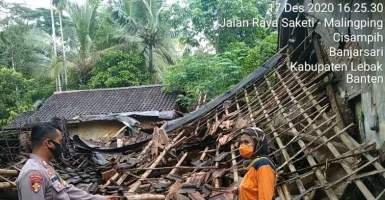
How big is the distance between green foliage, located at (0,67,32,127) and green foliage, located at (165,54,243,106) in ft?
28.6

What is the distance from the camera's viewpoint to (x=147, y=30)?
1934 centimetres

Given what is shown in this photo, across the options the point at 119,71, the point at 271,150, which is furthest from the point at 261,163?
the point at 119,71

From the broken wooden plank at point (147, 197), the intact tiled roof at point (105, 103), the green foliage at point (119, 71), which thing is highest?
the green foliage at point (119, 71)

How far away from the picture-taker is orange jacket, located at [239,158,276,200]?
2.60m

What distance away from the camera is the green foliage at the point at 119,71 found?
19.8m

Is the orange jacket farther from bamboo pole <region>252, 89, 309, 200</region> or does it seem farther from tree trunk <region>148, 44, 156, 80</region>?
tree trunk <region>148, 44, 156, 80</region>

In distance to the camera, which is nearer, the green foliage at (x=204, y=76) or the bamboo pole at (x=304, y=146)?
the bamboo pole at (x=304, y=146)

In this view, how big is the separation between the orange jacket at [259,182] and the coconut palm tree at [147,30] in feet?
56.0

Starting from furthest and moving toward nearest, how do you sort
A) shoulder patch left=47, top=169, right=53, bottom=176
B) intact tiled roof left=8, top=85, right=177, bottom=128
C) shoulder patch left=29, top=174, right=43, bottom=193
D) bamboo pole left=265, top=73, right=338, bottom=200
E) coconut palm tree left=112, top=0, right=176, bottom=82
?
coconut palm tree left=112, top=0, right=176, bottom=82, intact tiled roof left=8, top=85, right=177, bottom=128, bamboo pole left=265, top=73, right=338, bottom=200, shoulder patch left=47, top=169, right=53, bottom=176, shoulder patch left=29, top=174, right=43, bottom=193

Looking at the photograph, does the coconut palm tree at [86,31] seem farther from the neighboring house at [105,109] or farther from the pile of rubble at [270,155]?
the pile of rubble at [270,155]

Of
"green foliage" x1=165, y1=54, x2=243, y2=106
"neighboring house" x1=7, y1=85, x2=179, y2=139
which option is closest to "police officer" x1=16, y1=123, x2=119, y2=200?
"green foliage" x1=165, y1=54, x2=243, y2=106

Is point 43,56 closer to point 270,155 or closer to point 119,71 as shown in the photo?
point 119,71

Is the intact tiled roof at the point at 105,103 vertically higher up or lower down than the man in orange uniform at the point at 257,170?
higher up

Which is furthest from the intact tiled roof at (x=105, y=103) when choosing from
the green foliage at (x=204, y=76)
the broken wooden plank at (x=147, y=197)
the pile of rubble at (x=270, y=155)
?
the broken wooden plank at (x=147, y=197)
